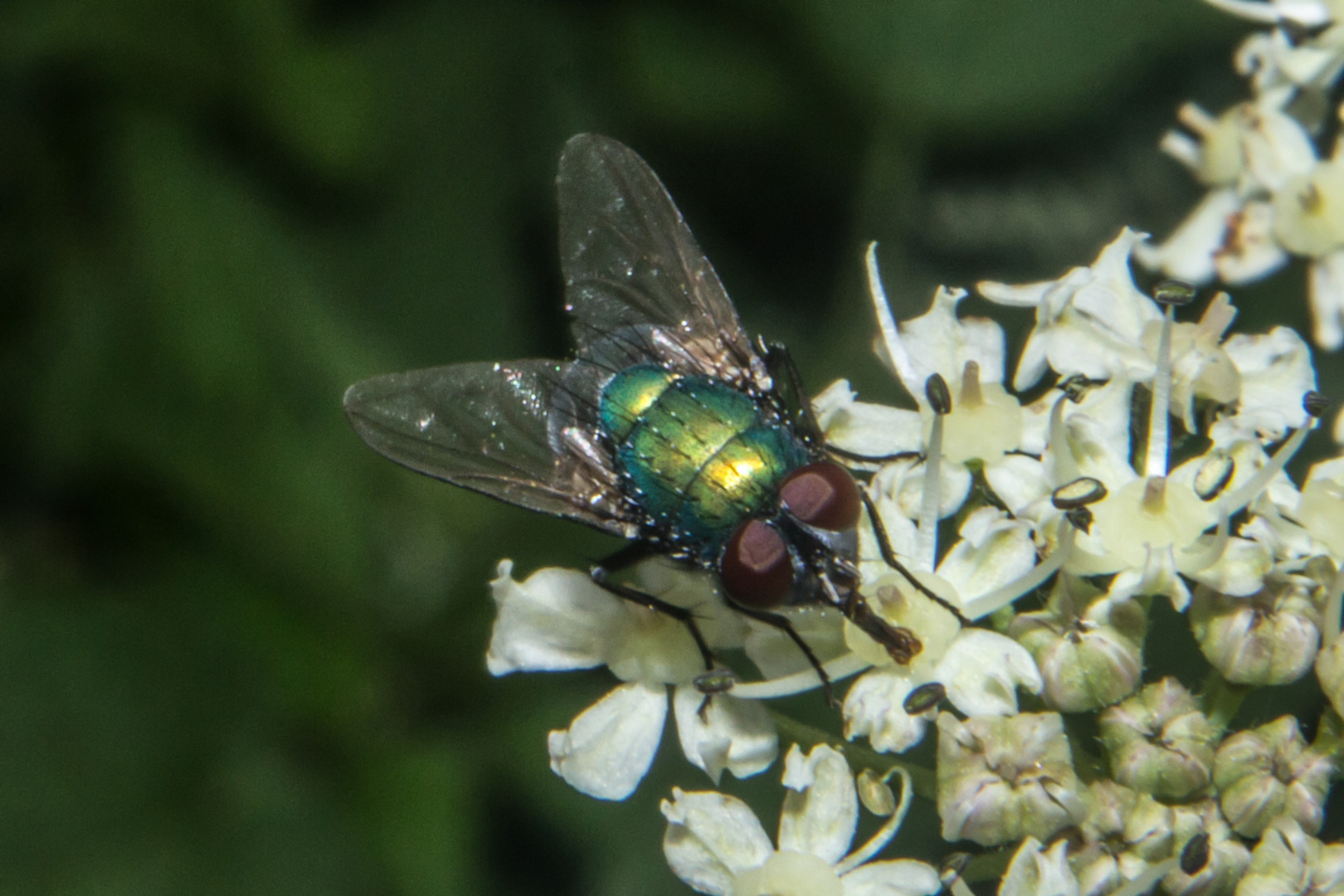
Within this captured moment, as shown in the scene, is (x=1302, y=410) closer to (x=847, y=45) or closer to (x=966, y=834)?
(x=966, y=834)

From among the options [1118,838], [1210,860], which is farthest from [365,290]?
[1210,860]

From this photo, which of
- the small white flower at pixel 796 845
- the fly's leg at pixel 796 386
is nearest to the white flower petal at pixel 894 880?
the small white flower at pixel 796 845

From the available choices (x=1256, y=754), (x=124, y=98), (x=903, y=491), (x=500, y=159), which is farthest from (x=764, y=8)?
(x=1256, y=754)

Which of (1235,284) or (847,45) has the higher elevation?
(847,45)

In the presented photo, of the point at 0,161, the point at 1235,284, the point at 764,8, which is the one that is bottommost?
the point at 1235,284

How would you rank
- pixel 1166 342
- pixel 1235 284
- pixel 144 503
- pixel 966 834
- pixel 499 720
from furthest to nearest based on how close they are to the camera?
1. pixel 144 503
2. pixel 499 720
3. pixel 1235 284
4. pixel 1166 342
5. pixel 966 834

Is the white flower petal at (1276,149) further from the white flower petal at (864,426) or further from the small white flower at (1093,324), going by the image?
the white flower petal at (864,426)

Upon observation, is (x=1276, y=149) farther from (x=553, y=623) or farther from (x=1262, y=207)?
(x=553, y=623)
